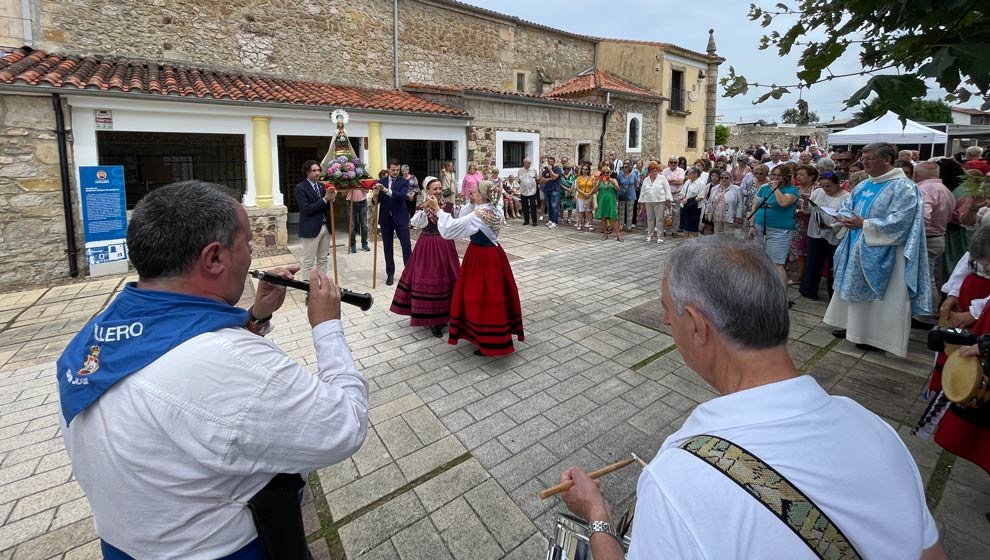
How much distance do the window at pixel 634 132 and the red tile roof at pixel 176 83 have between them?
8710mm

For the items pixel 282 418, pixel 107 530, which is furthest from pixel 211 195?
pixel 107 530

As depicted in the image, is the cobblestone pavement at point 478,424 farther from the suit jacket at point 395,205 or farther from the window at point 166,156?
the window at point 166,156

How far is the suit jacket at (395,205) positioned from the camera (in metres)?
7.74

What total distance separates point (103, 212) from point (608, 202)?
394 inches

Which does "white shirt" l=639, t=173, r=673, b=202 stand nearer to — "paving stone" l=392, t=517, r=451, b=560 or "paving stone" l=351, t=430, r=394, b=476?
"paving stone" l=351, t=430, r=394, b=476

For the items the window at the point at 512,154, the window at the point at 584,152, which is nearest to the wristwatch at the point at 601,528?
the window at the point at 512,154

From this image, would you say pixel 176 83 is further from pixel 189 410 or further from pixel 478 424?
pixel 189 410

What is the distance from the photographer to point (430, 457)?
3188 millimetres

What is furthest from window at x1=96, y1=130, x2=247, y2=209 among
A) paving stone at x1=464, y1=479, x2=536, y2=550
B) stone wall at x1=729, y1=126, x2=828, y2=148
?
stone wall at x1=729, y1=126, x2=828, y2=148

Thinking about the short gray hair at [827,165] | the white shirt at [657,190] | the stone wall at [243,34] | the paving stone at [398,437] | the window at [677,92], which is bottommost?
the paving stone at [398,437]

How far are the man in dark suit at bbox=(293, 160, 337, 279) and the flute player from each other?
5.54 m

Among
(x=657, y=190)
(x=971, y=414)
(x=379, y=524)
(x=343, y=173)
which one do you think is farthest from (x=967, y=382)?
(x=657, y=190)

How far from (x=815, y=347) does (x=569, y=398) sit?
2954mm

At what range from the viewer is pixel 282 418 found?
4.00 feet
